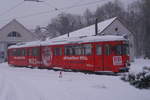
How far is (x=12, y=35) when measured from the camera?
177 ft

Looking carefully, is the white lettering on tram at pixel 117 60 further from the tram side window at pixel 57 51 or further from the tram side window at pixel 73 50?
the tram side window at pixel 57 51

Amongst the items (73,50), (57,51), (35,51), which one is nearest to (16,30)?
(35,51)

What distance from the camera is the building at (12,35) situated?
51.9m

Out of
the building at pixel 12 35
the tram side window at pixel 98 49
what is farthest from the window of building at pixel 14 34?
the tram side window at pixel 98 49

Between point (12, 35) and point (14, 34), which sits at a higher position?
point (14, 34)

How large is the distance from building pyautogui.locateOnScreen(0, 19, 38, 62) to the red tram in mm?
27483

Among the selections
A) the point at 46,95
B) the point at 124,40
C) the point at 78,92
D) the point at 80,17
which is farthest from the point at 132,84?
the point at 80,17

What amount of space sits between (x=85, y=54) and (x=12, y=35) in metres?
38.0

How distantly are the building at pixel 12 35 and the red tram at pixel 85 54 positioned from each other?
27.5 metres

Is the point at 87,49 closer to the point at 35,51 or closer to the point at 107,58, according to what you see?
the point at 107,58

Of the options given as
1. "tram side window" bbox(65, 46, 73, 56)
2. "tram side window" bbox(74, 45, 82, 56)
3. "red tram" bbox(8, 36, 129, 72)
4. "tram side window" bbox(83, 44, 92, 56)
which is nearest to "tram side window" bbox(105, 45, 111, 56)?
"red tram" bbox(8, 36, 129, 72)

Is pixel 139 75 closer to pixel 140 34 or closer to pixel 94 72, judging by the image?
pixel 94 72

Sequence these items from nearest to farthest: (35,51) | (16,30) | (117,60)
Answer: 1. (117,60)
2. (35,51)
3. (16,30)

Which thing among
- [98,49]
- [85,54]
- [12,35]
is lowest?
[85,54]
